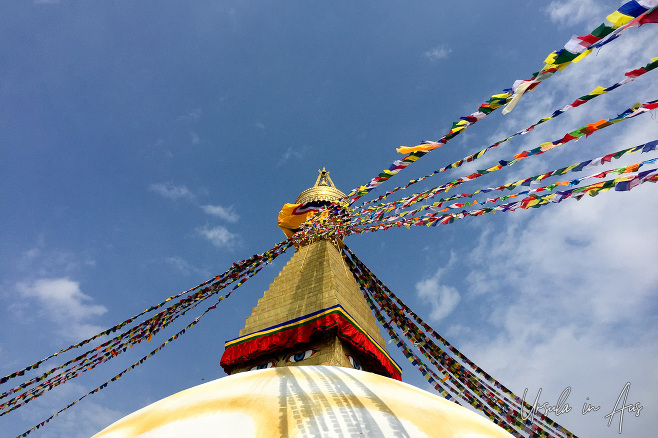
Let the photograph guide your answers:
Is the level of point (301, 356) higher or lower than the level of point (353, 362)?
higher

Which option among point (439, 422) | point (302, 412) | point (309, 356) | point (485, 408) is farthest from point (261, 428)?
point (485, 408)

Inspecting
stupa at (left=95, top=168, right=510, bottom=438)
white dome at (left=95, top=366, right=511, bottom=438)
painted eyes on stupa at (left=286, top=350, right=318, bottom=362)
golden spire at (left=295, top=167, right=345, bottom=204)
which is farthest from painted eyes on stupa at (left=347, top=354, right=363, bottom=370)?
golden spire at (left=295, top=167, right=345, bottom=204)

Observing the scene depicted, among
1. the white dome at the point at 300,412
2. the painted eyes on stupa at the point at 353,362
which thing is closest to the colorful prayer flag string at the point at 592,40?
the white dome at the point at 300,412

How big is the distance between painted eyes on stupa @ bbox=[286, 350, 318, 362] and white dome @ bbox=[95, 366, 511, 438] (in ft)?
13.1

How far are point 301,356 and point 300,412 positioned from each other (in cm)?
502

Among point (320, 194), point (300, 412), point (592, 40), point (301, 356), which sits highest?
point (320, 194)

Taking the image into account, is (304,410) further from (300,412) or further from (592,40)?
(592,40)

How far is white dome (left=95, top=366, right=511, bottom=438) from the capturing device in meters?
2.71

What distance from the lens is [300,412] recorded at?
111 inches

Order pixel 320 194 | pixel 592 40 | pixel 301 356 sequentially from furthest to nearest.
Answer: pixel 320 194
pixel 301 356
pixel 592 40

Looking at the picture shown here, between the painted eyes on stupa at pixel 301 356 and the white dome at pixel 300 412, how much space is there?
3.98 m

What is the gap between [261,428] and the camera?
2.67 m

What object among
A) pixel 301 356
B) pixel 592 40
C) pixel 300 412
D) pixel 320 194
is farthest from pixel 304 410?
pixel 320 194

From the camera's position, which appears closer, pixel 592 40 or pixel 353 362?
pixel 592 40
